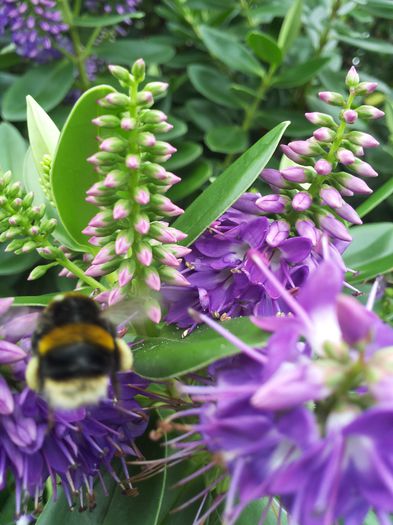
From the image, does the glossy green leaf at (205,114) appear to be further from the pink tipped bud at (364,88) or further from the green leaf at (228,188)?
the pink tipped bud at (364,88)

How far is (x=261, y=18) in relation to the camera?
2.93m

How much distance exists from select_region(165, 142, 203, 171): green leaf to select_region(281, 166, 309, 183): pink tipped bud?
102 cm

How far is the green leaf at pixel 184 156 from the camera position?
239 cm

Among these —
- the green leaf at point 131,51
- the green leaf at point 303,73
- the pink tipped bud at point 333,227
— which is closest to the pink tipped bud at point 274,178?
the pink tipped bud at point 333,227

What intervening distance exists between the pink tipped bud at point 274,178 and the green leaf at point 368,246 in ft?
1.53

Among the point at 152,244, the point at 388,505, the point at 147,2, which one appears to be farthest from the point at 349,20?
the point at 388,505

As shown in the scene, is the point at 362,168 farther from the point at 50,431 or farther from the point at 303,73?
the point at 303,73

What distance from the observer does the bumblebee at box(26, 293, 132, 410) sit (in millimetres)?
1099

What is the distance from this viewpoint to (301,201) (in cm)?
138

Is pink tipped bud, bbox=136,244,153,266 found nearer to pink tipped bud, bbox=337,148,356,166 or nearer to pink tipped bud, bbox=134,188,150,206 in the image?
pink tipped bud, bbox=134,188,150,206

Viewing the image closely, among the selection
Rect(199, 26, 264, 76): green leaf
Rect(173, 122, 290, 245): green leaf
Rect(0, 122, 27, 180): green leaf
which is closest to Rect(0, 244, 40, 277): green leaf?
Rect(0, 122, 27, 180): green leaf

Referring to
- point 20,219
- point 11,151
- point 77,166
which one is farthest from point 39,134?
point 11,151

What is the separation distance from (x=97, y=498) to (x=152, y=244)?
0.61m

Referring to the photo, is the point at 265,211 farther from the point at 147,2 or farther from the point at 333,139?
the point at 147,2
